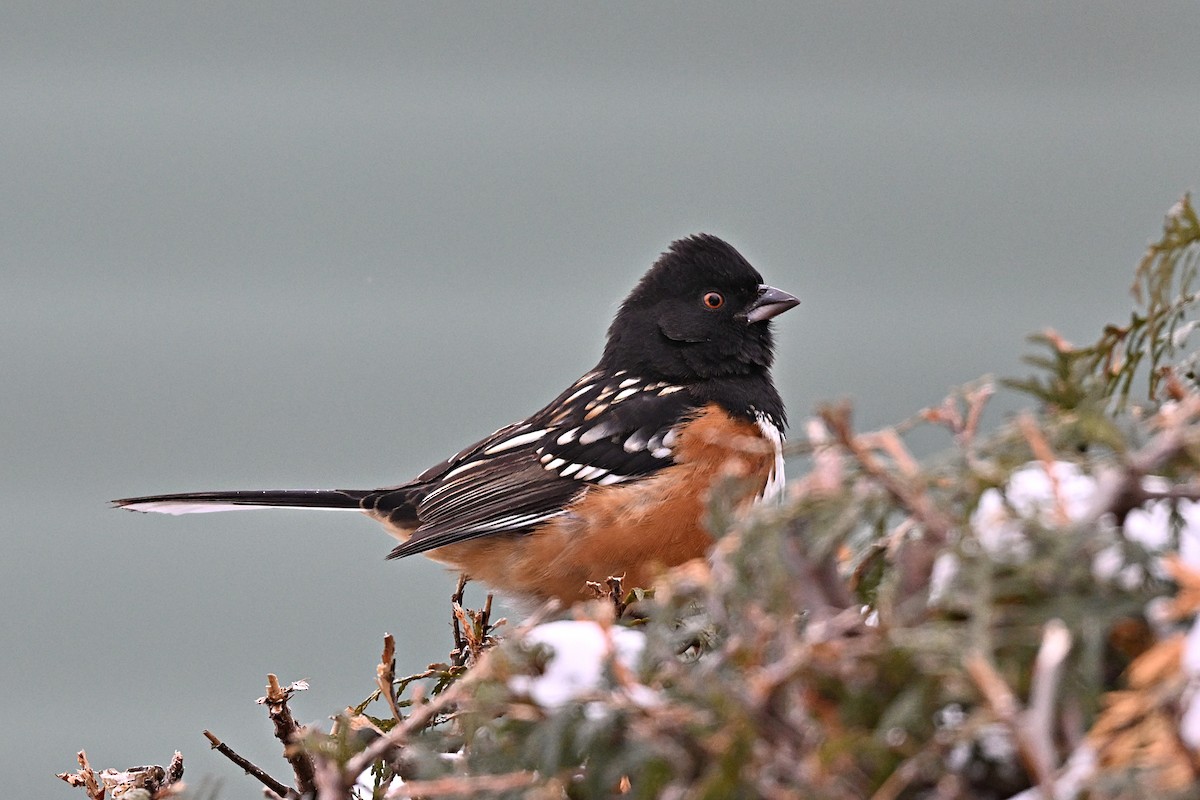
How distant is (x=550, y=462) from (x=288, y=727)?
1.79 meters

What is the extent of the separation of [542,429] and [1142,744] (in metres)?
2.63

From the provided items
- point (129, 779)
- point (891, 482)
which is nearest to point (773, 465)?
point (129, 779)

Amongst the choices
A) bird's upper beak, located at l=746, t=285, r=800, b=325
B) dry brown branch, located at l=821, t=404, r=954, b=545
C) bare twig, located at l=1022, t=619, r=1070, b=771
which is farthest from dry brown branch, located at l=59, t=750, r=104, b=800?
bird's upper beak, located at l=746, t=285, r=800, b=325

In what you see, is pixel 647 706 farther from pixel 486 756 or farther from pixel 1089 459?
pixel 1089 459

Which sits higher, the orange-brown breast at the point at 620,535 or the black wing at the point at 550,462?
the black wing at the point at 550,462

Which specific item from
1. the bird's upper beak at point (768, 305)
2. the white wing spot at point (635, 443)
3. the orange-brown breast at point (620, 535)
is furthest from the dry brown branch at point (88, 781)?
the bird's upper beak at point (768, 305)

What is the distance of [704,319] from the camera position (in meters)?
3.33

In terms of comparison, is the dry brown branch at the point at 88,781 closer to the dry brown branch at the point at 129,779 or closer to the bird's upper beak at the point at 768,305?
the dry brown branch at the point at 129,779

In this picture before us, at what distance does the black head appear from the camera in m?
3.29

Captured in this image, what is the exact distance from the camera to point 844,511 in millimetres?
813

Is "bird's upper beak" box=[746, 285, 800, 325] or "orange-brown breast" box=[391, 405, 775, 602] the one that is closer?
"orange-brown breast" box=[391, 405, 775, 602]

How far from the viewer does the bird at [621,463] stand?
2846mm

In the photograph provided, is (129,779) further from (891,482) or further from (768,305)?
(768,305)

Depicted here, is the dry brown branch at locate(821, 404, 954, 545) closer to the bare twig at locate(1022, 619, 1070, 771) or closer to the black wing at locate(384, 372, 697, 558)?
the bare twig at locate(1022, 619, 1070, 771)
